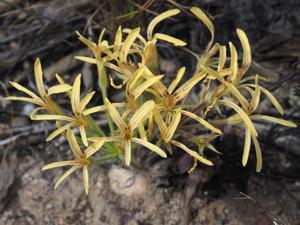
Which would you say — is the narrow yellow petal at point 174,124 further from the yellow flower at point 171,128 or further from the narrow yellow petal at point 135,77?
the narrow yellow petal at point 135,77

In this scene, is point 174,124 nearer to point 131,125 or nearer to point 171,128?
point 171,128

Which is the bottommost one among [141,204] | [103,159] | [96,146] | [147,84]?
[141,204]

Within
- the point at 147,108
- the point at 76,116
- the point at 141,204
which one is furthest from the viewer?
the point at 141,204

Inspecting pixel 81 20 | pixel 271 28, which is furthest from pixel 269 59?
pixel 81 20

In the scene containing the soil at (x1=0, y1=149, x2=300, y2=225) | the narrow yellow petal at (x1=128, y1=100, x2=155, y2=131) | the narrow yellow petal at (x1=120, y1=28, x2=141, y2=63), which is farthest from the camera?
the soil at (x1=0, y1=149, x2=300, y2=225)

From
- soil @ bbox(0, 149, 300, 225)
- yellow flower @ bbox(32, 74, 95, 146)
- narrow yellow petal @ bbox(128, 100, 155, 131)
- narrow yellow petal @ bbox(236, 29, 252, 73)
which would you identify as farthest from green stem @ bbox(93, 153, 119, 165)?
narrow yellow petal @ bbox(236, 29, 252, 73)

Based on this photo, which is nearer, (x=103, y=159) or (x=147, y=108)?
(x=147, y=108)

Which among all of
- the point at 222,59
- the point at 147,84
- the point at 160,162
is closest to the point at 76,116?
the point at 147,84

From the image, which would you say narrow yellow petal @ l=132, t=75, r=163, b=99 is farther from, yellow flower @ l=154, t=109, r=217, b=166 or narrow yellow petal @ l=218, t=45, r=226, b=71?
narrow yellow petal @ l=218, t=45, r=226, b=71

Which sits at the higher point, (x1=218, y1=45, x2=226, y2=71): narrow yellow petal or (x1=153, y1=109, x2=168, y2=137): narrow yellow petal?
(x1=218, y1=45, x2=226, y2=71): narrow yellow petal

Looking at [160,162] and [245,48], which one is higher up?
[245,48]
